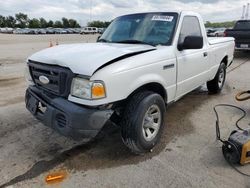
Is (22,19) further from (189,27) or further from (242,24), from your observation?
(189,27)

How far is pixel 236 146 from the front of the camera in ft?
10.3

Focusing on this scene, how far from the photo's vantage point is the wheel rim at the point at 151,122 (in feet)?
11.4

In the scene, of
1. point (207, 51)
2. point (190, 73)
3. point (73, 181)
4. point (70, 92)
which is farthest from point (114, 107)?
point (207, 51)

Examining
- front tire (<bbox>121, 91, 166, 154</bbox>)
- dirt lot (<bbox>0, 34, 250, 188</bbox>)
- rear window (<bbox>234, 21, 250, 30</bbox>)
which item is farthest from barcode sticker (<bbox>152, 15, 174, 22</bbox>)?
rear window (<bbox>234, 21, 250, 30</bbox>)

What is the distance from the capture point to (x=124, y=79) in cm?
304

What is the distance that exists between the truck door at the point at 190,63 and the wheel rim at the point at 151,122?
0.74 metres

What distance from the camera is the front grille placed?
9.88 ft

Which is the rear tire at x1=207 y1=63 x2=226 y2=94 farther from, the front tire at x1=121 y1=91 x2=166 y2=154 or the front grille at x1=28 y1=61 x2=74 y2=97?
the front grille at x1=28 y1=61 x2=74 y2=97

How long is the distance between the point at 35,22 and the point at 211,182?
105223 mm

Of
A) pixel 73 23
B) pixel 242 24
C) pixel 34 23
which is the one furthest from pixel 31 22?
pixel 242 24

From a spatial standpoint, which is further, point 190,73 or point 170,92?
point 190,73

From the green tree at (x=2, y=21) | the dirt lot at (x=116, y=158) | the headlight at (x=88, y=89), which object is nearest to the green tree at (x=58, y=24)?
the green tree at (x=2, y=21)

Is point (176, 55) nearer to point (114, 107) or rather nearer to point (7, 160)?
point (114, 107)

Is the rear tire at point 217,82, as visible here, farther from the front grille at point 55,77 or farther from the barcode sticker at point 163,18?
the front grille at point 55,77
